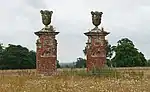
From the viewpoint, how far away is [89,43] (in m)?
27.8

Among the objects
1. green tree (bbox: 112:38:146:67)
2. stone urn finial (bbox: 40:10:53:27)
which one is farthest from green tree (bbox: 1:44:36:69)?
stone urn finial (bbox: 40:10:53:27)

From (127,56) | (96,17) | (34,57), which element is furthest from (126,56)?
(96,17)

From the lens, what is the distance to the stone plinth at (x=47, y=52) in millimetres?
26938

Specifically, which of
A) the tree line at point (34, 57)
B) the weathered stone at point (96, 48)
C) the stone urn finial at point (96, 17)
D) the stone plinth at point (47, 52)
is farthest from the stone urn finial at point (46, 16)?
the tree line at point (34, 57)

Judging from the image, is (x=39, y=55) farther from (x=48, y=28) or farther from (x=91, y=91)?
(x=91, y=91)

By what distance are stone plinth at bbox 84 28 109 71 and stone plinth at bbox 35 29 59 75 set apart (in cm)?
197

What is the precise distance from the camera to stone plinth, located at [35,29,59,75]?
26938mm

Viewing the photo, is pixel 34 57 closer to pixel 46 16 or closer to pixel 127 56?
pixel 127 56

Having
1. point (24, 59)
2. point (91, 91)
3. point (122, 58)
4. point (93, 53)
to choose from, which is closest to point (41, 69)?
point (93, 53)

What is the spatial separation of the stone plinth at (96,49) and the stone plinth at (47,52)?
1.97 meters

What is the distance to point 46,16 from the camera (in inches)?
1081

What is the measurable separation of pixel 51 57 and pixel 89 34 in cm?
251

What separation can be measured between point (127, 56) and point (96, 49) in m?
53.9

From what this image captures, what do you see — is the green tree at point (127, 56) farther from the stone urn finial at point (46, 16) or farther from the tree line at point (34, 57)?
the stone urn finial at point (46, 16)
